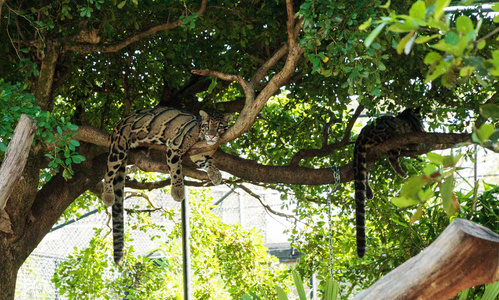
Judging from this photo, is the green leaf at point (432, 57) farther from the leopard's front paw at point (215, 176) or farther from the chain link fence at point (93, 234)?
the chain link fence at point (93, 234)

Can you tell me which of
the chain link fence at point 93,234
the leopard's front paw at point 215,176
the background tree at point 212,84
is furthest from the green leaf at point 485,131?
the chain link fence at point 93,234

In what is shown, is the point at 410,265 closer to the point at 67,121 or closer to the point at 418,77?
the point at 67,121

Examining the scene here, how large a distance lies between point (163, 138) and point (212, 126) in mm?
523

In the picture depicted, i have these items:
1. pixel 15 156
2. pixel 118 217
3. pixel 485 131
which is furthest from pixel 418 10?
pixel 118 217

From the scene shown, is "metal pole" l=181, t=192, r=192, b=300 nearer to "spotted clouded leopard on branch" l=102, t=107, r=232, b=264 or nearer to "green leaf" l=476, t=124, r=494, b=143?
"spotted clouded leopard on branch" l=102, t=107, r=232, b=264

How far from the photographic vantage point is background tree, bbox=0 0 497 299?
3.31m

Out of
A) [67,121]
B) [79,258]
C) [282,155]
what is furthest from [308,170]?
[79,258]

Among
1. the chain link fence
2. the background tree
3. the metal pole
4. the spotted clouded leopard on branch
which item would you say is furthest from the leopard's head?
the chain link fence

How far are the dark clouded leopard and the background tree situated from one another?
5.6 inches

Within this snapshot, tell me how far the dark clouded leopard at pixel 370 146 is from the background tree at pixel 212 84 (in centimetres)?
14

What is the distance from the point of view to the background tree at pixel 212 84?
331cm

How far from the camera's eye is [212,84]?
11.9 ft

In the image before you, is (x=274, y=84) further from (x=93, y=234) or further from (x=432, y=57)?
(x=93, y=234)

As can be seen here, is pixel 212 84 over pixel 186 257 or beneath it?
over
